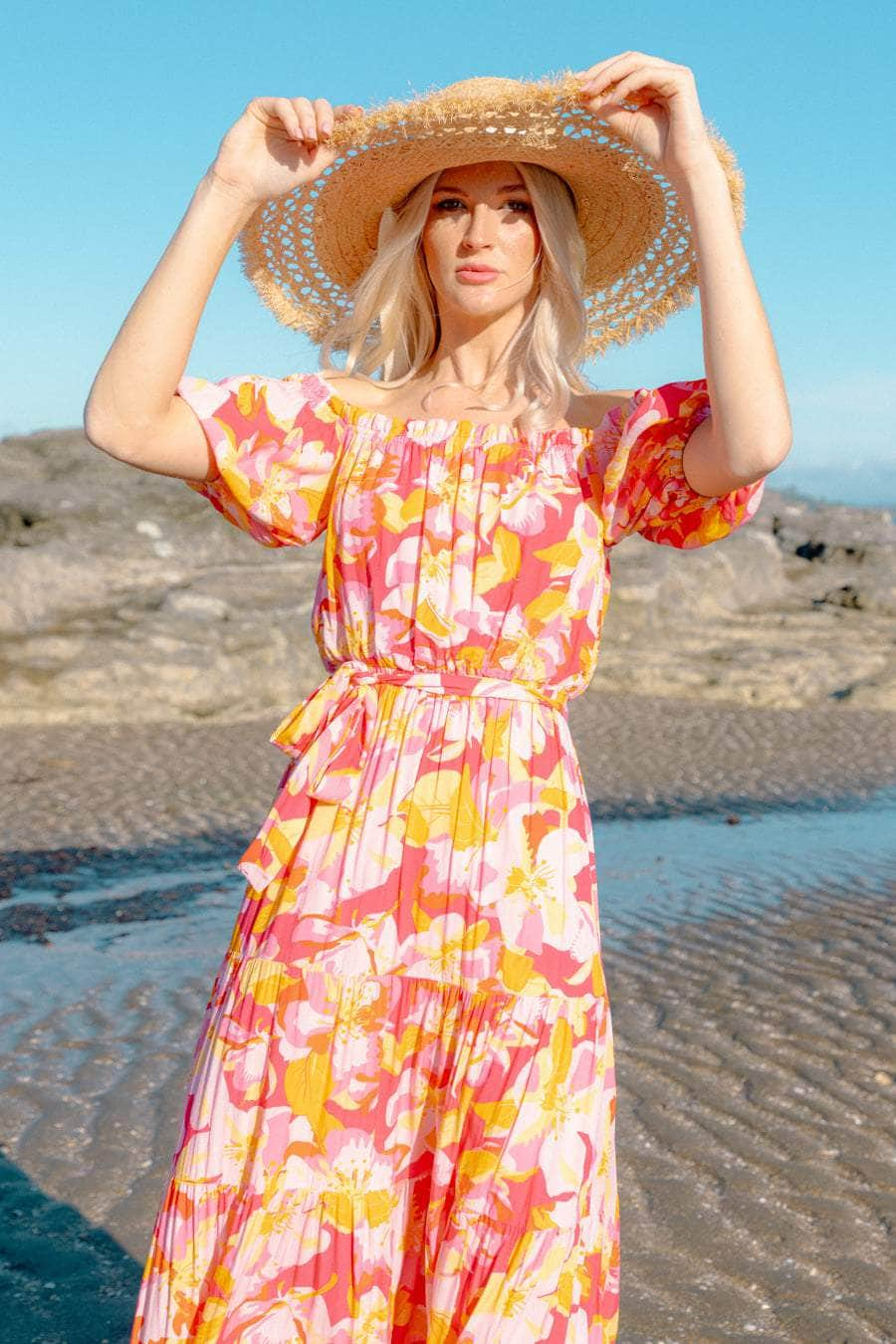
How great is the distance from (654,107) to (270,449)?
85 cm

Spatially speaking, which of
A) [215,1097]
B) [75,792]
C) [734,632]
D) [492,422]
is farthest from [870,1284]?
[734,632]

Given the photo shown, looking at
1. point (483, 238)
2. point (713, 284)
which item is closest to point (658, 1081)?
point (483, 238)

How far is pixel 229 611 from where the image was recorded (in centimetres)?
1502

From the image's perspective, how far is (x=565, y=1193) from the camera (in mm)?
2127

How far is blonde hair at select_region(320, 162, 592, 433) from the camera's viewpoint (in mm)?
2689

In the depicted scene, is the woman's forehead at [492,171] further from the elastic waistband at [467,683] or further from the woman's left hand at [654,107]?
the elastic waistband at [467,683]

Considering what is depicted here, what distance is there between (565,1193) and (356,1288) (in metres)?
0.34

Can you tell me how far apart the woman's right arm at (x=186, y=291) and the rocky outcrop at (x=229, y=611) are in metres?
10.9

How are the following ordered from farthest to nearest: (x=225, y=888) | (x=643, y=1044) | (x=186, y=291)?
1. (x=225, y=888)
2. (x=643, y=1044)
3. (x=186, y=291)

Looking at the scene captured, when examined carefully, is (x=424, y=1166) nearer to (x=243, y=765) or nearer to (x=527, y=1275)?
(x=527, y=1275)

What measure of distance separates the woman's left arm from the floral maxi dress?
15 cm

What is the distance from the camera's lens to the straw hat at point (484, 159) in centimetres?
258

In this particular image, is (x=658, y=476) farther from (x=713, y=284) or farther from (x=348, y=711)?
(x=348, y=711)

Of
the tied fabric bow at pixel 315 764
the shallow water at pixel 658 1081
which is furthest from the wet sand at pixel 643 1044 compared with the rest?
the tied fabric bow at pixel 315 764
